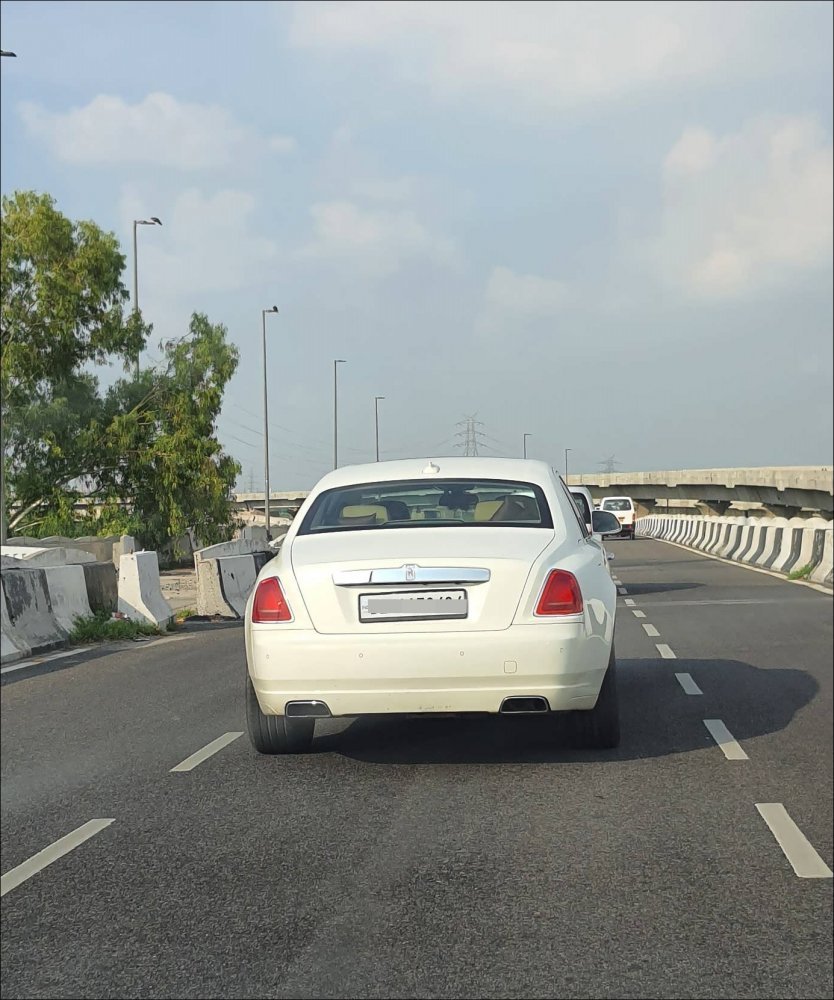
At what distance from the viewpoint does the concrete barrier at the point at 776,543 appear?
2250cm

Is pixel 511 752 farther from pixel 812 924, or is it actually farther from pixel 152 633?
pixel 152 633

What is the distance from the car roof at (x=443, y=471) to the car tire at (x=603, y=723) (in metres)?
0.62

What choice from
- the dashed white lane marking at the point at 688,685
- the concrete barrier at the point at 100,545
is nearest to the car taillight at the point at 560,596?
the dashed white lane marking at the point at 688,685

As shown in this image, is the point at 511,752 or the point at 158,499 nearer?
the point at 511,752

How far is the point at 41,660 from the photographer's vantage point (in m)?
13.9

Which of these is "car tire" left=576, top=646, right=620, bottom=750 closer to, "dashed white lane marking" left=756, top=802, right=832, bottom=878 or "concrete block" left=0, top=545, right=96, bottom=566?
"dashed white lane marking" left=756, top=802, right=832, bottom=878

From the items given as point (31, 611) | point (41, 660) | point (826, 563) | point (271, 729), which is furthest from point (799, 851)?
point (826, 563)

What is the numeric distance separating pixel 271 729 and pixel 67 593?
13371 millimetres

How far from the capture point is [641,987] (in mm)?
5867

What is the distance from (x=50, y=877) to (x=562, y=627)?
17.3 feet

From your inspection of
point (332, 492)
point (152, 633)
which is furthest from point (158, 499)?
point (332, 492)

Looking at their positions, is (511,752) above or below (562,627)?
below

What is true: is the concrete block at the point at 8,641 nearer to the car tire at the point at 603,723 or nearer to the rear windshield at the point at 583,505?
the rear windshield at the point at 583,505

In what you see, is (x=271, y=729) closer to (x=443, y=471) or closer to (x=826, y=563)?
(x=443, y=471)
